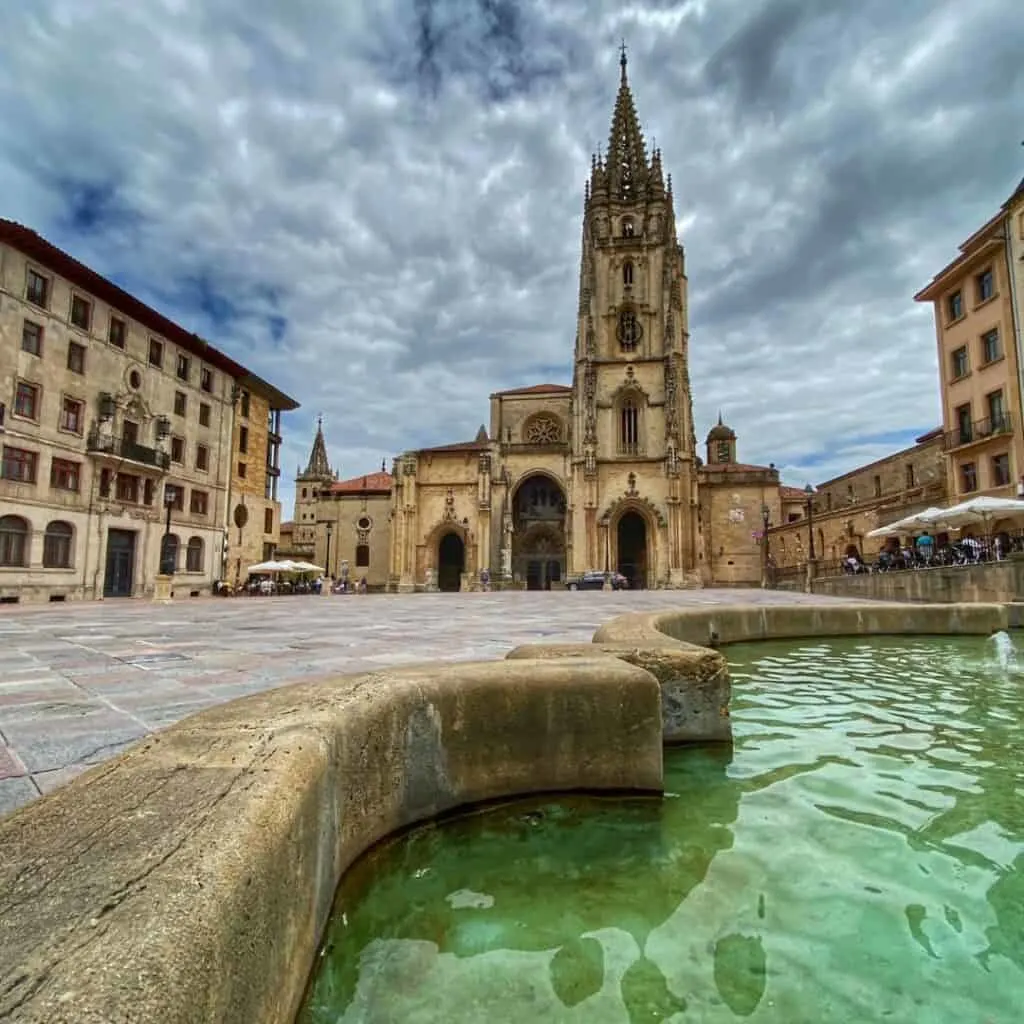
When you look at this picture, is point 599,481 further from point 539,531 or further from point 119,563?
point 119,563

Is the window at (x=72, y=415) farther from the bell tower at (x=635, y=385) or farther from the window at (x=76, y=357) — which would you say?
the bell tower at (x=635, y=385)

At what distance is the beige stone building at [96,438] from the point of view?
20.5 m

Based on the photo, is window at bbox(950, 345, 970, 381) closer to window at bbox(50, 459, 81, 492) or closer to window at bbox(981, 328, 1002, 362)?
window at bbox(981, 328, 1002, 362)

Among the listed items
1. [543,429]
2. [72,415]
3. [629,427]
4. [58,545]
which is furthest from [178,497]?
[629,427]

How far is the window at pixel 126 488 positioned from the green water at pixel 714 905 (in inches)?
1052

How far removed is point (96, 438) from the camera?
23297mm

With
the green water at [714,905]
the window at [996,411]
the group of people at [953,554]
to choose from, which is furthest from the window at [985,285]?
the green water at [714,905]

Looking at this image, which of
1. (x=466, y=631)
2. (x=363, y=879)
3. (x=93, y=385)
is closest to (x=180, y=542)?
(x=93, y=385)

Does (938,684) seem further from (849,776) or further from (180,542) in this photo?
(180,542)

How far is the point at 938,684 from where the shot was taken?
5.91 metres

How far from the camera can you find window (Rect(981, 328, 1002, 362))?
78.3ft

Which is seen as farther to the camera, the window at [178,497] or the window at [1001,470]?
the window at [178,497]

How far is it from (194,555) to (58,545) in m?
6.79

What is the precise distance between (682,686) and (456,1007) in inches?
97.4
